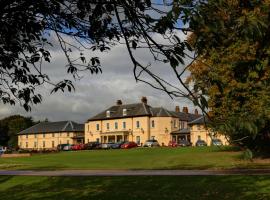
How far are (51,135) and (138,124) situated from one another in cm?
2939

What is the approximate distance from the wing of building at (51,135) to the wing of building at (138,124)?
7.59 m

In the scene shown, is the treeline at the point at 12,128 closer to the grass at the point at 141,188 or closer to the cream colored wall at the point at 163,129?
the cream colored wall at the point at 163,129

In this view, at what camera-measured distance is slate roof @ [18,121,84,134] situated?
436 ft

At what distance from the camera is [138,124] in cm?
11600

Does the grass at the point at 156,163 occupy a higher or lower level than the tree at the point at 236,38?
lower

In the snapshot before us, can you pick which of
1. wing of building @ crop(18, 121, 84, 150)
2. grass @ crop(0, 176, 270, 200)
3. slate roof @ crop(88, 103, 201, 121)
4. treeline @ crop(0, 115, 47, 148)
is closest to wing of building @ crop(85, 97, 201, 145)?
slate roof @ crop(88, 103, 201, 121)

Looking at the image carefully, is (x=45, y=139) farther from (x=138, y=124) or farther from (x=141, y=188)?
(x=141, y=188)

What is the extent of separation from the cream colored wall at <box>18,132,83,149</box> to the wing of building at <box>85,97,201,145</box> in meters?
7.88

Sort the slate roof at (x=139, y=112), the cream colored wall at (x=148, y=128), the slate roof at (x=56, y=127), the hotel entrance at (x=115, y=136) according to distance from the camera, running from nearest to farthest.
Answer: the cream colored wall at (x=148, y=128) → the slate roof at (x=139, y=112) → the hotel entrance at (x=115, y=136) → the slate roof at (x=56, y=127)

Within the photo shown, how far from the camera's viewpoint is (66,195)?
1959 cm

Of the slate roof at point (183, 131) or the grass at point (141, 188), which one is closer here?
the grass at point (141, 188)

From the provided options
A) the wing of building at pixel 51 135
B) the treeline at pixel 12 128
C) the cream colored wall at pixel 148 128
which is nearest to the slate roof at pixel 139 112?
the cream colored wall at pixel 148 128

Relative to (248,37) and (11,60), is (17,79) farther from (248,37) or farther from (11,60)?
(248,37)

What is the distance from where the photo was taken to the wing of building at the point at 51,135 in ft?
435
